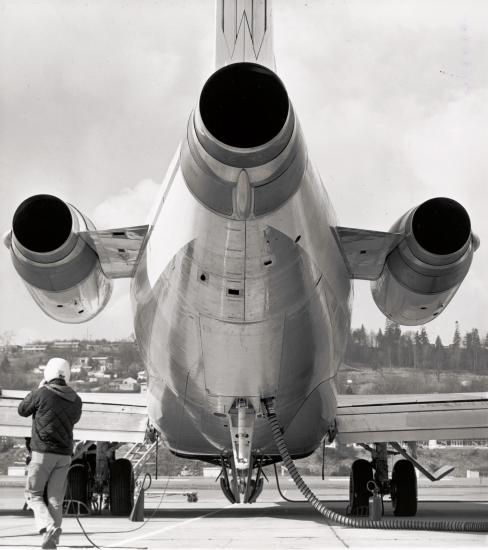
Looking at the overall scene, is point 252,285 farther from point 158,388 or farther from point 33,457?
point 158,388

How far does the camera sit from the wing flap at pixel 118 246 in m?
9.90

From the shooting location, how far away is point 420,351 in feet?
120

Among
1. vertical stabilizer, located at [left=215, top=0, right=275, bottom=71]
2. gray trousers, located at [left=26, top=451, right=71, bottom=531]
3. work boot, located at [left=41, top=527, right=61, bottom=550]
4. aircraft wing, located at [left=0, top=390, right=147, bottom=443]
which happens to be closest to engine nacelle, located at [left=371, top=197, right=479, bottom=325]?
vertical stabilizer, located at [left=215, top=0, right=275, bottom=71]

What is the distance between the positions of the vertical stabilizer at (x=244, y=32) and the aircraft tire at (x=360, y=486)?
8.32m

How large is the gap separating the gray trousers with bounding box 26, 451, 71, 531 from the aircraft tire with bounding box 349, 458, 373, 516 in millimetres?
8450

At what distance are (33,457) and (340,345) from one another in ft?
15.9

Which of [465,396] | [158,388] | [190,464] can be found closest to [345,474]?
[190,464]

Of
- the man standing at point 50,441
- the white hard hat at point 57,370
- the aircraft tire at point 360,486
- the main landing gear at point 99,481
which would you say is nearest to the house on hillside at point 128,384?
the main landing gear at point 99,481

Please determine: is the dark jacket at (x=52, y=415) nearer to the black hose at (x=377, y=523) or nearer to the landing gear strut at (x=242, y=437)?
the black hose at (x=377, y=523)

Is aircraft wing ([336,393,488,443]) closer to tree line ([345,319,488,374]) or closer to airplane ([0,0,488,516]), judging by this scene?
airplane ([0,0,488,516])

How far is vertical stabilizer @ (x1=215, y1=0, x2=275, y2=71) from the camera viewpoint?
964 cm

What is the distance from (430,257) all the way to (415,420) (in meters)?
6.53

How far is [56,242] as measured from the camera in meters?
9.86

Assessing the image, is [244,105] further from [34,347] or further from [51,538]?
[34,347]
